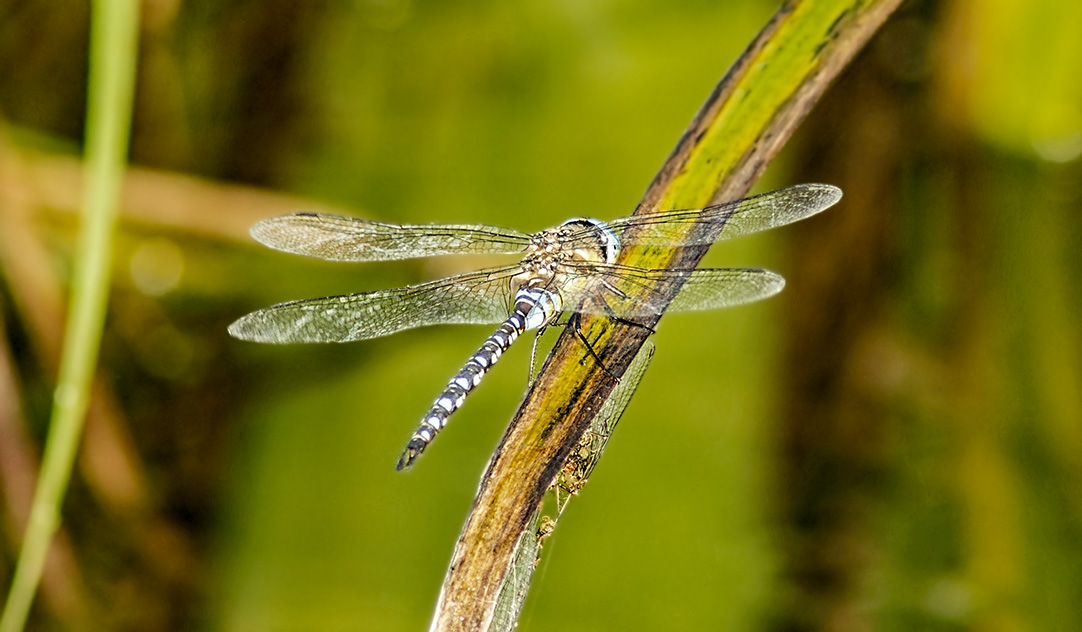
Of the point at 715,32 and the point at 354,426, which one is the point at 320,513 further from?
the point at 715,32

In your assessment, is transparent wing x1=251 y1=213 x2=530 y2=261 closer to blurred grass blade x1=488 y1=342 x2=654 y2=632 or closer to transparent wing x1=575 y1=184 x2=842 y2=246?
transparent wing x1=575 y1=184 x2=842 y2=246

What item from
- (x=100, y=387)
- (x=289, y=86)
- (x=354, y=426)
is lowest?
(x=354, y=426)

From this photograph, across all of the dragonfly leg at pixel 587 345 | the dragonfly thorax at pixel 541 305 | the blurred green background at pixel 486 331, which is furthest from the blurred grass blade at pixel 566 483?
the blurred green background at pixel 486 331

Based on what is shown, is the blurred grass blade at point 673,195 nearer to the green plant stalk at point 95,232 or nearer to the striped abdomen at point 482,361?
the striped abdomen at point 482,361

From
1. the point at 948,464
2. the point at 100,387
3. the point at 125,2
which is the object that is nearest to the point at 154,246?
the point at 100,387

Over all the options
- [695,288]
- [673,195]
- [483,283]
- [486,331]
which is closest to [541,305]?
[483,283]

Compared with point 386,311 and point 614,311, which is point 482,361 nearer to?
point 386,311
